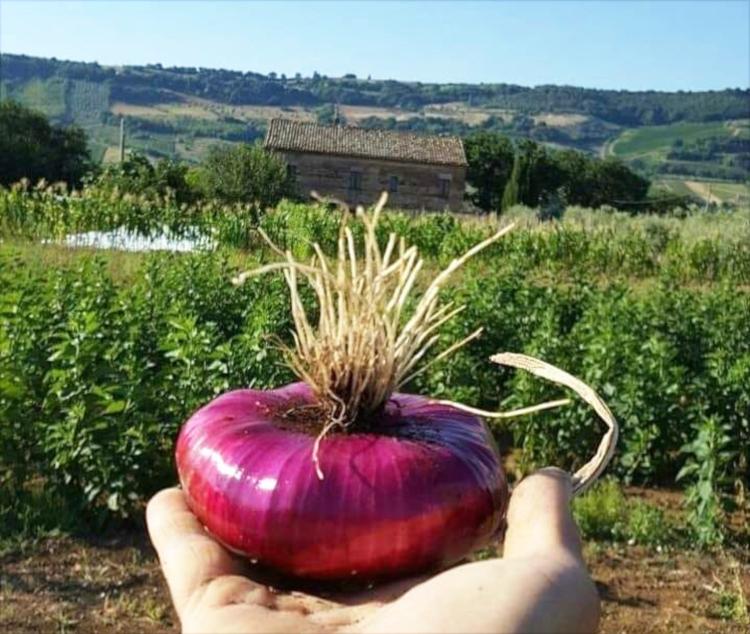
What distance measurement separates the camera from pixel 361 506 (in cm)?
122

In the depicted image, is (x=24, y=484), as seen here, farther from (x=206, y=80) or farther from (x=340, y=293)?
(x=206, y=80)

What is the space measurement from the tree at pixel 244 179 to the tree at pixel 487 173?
Result: 29.4 metres

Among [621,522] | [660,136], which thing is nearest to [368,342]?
[621,522]

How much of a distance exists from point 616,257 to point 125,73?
107 m

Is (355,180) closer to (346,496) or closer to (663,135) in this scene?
(346,496)

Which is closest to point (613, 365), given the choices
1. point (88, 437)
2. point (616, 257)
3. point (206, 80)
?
point (88, 437)

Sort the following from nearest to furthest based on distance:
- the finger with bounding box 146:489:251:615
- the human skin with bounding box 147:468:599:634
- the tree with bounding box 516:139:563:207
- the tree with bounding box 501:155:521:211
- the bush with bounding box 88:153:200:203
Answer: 1. the human skin with bounding box 147:468:599:634
2. the finger with bounding box 146:489:251:615
3. the bush with bounding box 88:153:200:203
4. the tree with bounding box 501:155:521:211
5. the tree with bounding box 516:139:563:207

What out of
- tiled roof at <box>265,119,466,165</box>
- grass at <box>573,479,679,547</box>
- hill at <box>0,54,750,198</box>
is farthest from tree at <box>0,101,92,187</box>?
hill at <box>0,54,750,198</box>

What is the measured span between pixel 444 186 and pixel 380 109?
8372 centimetres

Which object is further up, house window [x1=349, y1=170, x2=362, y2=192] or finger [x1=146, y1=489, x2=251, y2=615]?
finger [x1=146, y1=489, x2=251, y2=615]

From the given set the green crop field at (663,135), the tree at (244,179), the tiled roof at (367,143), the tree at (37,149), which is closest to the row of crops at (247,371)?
the tree at (244,179)

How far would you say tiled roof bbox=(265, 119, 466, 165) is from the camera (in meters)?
39.1

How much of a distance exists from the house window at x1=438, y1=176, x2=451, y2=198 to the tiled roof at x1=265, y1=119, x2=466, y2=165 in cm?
63

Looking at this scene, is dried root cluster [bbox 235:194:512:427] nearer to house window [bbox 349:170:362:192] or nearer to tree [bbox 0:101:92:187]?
tree [bbox 0:101:92:187]
